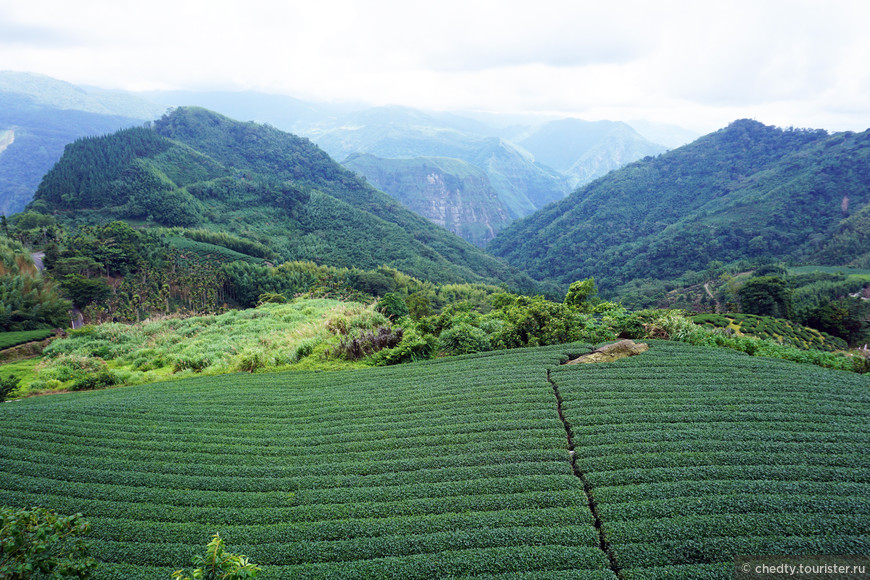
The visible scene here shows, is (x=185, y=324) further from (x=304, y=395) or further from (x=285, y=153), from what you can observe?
(x=285, y=153)

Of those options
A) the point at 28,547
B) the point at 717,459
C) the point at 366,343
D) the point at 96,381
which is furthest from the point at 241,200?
the point at 717,459

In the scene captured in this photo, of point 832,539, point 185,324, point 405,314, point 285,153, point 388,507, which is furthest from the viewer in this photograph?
point 285,153

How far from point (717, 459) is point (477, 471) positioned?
4800mm

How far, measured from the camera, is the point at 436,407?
10508mm

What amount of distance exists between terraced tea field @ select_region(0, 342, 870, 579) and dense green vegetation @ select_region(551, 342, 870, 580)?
0.13 feet

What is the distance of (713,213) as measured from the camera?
399 feet

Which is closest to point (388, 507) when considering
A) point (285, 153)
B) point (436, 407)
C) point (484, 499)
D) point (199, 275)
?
point (484, 499)

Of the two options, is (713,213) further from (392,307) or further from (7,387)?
(7,387)

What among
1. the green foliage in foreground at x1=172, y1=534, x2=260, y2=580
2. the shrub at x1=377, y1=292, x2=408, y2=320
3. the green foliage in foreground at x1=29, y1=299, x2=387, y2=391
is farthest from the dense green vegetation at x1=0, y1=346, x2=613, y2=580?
the shrub at x1=377, y1=292, x2=408, y2=320

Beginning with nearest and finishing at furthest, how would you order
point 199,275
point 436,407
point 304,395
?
point 436,407, point 304,395, point 199,275

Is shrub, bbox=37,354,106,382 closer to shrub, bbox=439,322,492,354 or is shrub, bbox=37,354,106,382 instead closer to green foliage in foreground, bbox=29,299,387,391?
green foliage in foreground, bbox=29,299,387,391

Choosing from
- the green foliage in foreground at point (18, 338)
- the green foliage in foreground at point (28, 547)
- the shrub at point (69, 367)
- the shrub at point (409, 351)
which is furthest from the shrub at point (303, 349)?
the green foliage in foreground at point (18, 338)

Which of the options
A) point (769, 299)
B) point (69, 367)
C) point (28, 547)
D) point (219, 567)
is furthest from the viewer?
point (769, 299)

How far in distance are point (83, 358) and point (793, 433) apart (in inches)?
943
